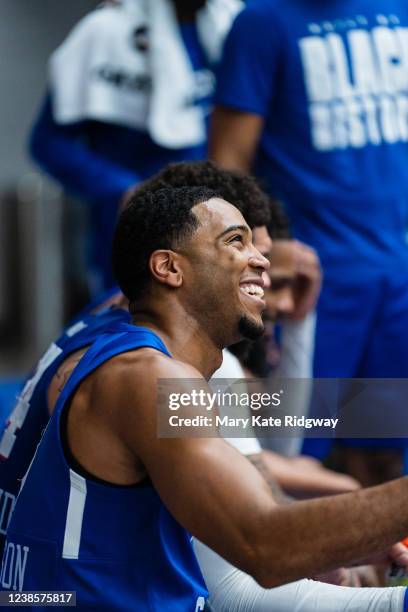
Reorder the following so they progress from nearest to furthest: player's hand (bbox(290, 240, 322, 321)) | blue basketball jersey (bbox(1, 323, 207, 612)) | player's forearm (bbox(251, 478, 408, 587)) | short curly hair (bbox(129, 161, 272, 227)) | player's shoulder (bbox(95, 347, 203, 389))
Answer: player's forearm (bbox(251, 478, 408, 587)) < player's shoulder (bbox(95, 347, 203, 389)) < blue basketball jersey (bbox(1, 323, 207, 612)) < short curly hair (bbox(129, 161, 272, 227)) < player's hand (bbox(290, 240, 322, 321))

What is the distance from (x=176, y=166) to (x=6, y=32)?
516 cm

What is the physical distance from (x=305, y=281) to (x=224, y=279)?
4.78 feet

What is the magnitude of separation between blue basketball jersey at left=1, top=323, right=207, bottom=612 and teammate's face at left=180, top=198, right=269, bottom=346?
5.1 inches

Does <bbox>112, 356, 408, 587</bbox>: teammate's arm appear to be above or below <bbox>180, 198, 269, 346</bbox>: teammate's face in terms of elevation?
below

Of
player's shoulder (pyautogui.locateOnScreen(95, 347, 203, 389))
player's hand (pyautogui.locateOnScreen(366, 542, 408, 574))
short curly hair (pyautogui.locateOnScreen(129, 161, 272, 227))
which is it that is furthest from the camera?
short curly hair (pyautogui.locateOnScreen(129, 161, 272, 227))

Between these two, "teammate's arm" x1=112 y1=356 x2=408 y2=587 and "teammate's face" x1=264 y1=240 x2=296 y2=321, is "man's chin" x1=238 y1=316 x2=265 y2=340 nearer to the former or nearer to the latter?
"teammate's arm" x1=112 y1=356 x2=408 y2=587

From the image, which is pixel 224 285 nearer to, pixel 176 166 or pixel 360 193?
pixel 176 166

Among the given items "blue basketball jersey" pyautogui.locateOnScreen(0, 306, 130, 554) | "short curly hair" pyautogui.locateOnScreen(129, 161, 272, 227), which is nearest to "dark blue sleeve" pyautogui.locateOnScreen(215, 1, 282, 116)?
"short curly hair" pyautogui.locateOnScreen(129, 161, 272, 227)

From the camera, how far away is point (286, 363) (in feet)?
12.2

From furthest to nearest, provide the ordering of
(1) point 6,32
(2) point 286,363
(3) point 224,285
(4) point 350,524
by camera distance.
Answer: (1) point 6,32, (2) point 286,363, (3) point 224,285, (4) point 350,524

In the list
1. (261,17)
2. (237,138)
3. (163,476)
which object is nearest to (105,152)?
(237,138)

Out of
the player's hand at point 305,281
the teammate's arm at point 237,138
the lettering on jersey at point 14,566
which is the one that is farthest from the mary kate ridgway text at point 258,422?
the teammate's arm at point 237,138

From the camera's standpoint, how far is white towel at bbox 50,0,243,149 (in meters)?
4.25

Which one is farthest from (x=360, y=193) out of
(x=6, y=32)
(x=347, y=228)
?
(x=6, y=32)
